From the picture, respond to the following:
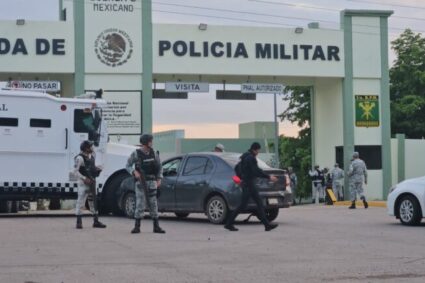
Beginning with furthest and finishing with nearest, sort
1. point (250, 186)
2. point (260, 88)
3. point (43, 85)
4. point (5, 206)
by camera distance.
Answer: point (260, 88), point (43, 85), point (5, 206), point (250, 186)

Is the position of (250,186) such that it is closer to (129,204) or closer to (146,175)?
Answer: (146,175)

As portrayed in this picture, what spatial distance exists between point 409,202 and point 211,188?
421 cm

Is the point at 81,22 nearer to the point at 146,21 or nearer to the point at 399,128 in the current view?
A: the point at 146,21

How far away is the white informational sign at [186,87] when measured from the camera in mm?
30516

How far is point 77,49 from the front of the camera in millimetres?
29500

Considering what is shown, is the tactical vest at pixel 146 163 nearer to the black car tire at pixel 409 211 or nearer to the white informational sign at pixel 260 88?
the black car tire at pixel 409 211

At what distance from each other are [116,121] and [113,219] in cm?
1128

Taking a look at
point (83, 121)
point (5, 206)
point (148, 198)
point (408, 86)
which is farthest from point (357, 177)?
point (408, 86)

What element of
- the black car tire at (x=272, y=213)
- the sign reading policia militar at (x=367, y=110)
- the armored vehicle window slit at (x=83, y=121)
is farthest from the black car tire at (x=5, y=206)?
the sign reading policia militar at (x=367, y=110)

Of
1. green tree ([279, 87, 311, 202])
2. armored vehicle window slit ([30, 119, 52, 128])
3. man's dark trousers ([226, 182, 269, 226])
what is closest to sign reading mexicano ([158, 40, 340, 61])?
armored vehicle window slit ([30, 119, 52, 128])

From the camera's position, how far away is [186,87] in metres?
30.6

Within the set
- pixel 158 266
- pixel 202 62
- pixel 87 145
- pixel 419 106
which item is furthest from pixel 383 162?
pixel 158 266

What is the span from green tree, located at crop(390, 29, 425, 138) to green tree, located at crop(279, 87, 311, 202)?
586cm

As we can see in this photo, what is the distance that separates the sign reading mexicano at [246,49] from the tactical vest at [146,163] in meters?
16.1
